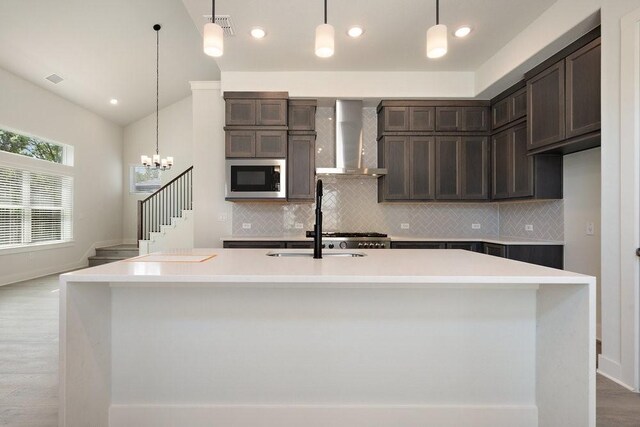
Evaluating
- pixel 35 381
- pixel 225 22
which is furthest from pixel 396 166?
pixel 35 381

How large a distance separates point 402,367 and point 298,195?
2769mm

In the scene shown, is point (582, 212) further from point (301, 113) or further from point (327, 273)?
point (301, 113)

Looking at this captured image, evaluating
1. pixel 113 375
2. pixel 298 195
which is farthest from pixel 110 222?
pixel 113 375

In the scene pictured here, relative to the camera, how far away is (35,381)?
89.8 inches

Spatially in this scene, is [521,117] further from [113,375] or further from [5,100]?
[5,100]

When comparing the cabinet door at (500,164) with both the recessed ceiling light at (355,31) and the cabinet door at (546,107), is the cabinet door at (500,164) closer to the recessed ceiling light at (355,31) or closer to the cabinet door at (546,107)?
the cabinet door at (546,107)

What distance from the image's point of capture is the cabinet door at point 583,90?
8.45ft

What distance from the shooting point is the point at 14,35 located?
4523 mm

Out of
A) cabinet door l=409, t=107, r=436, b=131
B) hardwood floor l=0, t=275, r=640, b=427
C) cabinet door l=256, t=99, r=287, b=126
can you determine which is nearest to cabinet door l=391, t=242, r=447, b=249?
cabinet door l=409, t=107, r=436, b=131

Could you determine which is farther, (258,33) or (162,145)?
(162,145)

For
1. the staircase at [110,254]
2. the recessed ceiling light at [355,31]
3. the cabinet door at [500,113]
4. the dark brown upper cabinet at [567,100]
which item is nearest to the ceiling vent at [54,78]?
the staircase at [110,254]

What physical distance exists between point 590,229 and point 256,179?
356 centimetres

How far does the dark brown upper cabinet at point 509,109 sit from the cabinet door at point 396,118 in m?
1.08

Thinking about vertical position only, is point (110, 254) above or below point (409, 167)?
below
